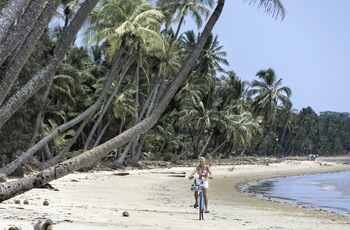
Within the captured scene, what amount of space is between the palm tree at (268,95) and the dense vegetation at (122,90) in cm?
13

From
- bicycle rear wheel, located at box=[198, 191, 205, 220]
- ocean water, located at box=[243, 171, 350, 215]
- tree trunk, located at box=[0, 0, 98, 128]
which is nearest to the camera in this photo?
tree trunk, located at box=[0, 0, 98, 128]

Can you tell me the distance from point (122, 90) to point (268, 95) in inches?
1207

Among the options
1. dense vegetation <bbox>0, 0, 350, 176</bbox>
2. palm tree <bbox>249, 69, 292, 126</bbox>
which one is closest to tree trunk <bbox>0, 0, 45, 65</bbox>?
dense vegetation <bbox>0, 0, 350, 176</bbox>

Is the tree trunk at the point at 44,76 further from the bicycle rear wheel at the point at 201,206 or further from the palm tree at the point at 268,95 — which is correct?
the palm tree at the point at 268,95

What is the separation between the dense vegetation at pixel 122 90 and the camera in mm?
22312

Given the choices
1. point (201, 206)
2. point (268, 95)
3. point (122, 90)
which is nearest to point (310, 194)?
point (201, 206)

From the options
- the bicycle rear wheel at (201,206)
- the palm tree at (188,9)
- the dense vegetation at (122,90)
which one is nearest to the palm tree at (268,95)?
the dense vegetation at (122,90)

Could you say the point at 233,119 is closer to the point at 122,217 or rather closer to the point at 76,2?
the point at 76,2

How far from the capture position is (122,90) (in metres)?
41.1

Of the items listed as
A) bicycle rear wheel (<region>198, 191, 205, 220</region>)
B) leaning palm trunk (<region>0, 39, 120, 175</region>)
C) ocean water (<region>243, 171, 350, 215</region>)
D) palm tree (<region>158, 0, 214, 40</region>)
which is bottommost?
ocean water (<region>243, 171, 350, 215</region>)

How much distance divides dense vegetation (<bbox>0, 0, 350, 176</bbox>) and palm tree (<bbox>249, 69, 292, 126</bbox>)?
0.13 meters

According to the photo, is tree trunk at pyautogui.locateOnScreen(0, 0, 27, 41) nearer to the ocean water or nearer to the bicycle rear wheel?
the bicycle rear wheel

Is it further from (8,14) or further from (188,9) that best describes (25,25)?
(188,9)

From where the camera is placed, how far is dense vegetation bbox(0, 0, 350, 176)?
22.3 meters
